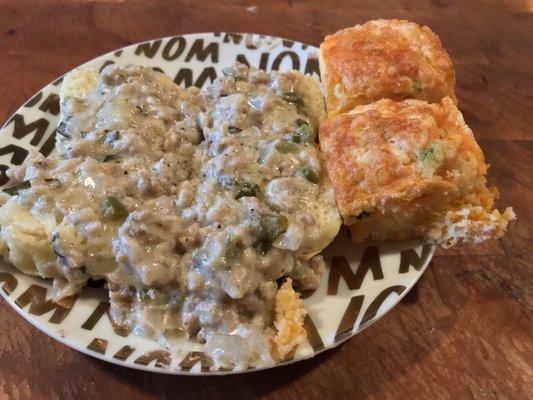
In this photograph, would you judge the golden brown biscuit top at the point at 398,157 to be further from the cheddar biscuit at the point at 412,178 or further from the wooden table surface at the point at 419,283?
the wooden table surface at the point at 419,283

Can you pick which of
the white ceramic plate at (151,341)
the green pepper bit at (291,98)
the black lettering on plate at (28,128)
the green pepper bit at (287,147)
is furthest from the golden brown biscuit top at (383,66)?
the black lettering on plate at (28,128)

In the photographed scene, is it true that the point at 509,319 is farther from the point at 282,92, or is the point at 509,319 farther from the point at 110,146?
the point at 110,146

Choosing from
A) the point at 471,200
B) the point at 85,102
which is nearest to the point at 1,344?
the point at 85,102

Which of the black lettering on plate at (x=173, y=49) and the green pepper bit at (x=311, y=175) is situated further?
the black lettering on plate at (x=173, y=49)

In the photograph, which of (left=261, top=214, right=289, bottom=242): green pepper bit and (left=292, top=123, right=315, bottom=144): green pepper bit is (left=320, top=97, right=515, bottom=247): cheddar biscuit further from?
(left=261, top=214, right=289, bottom=242): green pepper bit

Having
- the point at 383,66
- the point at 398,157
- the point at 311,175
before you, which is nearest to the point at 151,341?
the point at 311,175

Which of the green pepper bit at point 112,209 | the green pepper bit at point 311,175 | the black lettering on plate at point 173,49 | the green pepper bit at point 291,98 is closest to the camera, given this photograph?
the green pepper bit at point 112,209

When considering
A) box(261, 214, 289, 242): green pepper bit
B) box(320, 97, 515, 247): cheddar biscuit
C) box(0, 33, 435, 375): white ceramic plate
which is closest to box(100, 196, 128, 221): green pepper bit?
box(0, 33, 435, 375): white ceramic plate

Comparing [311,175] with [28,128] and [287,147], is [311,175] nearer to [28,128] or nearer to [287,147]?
[287,147]
